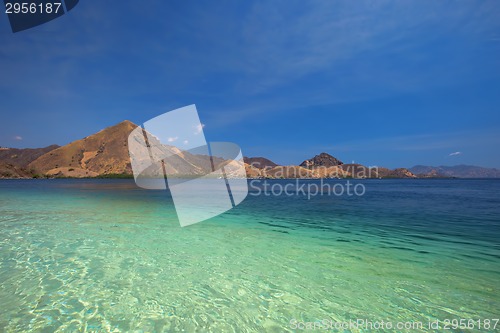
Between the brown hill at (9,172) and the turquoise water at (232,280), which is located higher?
the brown hill at (9,172)

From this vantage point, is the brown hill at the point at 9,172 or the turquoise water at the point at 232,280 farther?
the brown hill at the point at 9,172

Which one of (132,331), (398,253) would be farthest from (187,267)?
(398,253)

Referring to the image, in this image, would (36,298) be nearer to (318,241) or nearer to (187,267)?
(187,267)

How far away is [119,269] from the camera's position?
7535 mm

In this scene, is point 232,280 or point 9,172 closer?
point 232,280

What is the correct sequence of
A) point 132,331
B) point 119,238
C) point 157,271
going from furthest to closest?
point 119,238, point 157,271, point 132,331

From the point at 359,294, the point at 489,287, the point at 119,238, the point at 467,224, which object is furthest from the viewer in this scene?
the point at 467,224

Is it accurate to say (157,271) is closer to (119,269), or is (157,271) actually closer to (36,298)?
(119,269)

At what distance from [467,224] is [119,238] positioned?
22.6 metres

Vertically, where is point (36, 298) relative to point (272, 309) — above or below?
above

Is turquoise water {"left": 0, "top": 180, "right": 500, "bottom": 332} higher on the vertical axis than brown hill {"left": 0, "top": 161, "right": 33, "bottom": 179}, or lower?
lower

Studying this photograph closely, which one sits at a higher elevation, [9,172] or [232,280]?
[9,172]

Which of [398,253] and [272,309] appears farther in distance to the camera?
[398,253]

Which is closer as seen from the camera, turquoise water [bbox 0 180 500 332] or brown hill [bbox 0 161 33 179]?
turquoise water [bbox 0 180 500 332]
